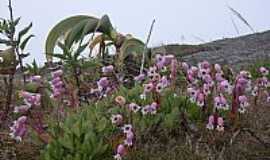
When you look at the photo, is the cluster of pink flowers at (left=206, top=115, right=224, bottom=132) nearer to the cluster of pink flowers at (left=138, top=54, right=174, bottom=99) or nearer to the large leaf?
the cluster of pink flowers at (left=138, top=54, right=174, bottom=99)

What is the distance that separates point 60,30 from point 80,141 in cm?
239

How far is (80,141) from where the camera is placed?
275cm

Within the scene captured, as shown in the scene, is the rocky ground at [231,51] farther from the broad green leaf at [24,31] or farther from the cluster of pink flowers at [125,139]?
the cluster of pink flowers at [125,139]

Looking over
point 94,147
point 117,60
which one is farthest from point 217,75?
point 117,60

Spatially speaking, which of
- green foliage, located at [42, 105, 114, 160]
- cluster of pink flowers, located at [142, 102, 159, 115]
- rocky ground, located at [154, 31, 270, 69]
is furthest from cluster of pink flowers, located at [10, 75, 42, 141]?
rocky ground, located at [154, 31, 270, 69]

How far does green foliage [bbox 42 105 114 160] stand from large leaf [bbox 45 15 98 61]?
2070 mm

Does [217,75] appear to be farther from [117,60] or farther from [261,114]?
[117,60]

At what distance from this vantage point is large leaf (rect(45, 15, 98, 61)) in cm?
491

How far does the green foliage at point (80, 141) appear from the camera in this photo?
270 centimetres

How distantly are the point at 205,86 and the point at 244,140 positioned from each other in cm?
33

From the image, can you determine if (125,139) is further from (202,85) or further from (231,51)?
(231,51)

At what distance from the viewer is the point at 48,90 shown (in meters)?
3.86

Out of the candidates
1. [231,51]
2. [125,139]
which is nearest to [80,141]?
[125,139]

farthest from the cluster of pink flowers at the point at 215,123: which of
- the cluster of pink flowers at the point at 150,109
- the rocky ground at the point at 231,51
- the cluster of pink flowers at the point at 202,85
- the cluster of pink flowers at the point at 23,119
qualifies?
the rocky ground at the point at 231,51
